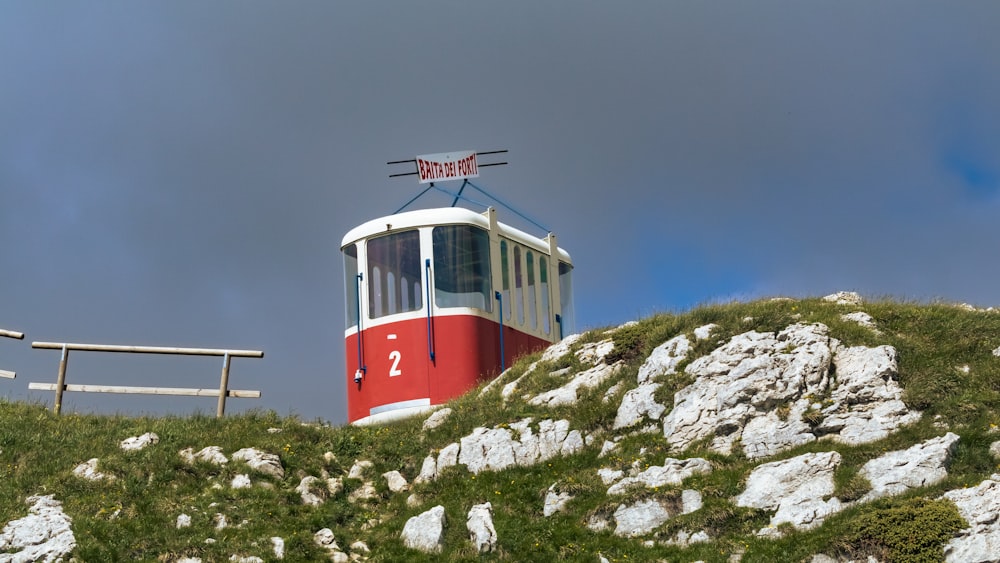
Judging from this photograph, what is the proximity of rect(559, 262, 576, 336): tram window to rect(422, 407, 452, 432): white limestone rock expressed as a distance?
9302 mm

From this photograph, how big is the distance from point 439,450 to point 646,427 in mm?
4662

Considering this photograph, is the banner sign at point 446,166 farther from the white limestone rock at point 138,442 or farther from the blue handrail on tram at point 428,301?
the white limestone rock at point 138,442

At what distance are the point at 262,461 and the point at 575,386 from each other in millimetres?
7378

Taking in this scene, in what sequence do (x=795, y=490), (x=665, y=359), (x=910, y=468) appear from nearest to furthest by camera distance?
1. (x=910, y=468)
2. (x=795, y=490)
3. (x=665, y=359)

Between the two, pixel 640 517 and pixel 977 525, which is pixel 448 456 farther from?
pixel 977 525

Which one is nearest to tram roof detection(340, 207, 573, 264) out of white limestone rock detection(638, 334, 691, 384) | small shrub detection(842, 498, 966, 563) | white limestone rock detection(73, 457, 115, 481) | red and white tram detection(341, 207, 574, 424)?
red and white tram detection(341, 207, 574, 424)

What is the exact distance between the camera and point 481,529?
21922 millimetres

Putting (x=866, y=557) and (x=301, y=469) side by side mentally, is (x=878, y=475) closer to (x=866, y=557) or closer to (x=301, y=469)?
(x=866, y=557)

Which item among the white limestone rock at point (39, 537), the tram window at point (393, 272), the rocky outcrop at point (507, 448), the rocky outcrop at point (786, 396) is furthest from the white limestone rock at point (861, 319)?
the white limestone rock at point (39, 537)

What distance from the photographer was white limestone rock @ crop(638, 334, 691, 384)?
26.5 meters

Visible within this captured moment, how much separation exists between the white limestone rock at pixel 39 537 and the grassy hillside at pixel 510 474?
303mm

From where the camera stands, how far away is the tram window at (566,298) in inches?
1475

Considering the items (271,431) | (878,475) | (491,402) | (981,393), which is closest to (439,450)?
(491,402)

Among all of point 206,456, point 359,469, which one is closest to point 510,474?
point 359,469
